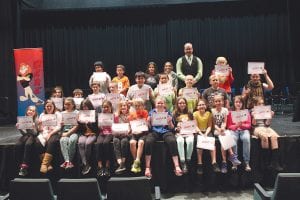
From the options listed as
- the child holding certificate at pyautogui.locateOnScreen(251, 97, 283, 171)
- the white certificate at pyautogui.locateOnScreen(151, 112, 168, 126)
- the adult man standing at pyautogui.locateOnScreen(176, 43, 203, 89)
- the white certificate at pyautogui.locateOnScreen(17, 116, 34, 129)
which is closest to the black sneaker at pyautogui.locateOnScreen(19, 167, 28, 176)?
the white certificate at pyautogui.locateOnScreen(17, 116, 34, 129)

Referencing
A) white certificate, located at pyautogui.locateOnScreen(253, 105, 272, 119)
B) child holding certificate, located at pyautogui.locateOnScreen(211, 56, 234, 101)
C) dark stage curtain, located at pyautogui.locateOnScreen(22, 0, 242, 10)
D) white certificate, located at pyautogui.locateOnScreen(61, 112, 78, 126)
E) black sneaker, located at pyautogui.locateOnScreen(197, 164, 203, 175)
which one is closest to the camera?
black sneaker, located at pyautogui.locateOnScreen(197, 164, 203, 175)

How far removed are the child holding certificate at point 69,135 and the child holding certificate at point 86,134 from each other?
79 millimetres

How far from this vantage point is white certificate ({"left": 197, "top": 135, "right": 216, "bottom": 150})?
4.91m

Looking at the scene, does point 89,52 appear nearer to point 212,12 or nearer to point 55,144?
point 212,12

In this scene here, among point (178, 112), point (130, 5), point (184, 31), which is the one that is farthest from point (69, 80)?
point (178, 112)

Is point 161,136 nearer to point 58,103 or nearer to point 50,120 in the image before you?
point 50,120

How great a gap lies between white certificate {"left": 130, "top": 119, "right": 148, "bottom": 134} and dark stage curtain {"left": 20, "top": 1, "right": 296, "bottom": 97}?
5.87 metres

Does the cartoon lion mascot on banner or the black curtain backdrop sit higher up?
the black curtain backdrop

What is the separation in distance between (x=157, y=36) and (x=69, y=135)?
6.33 m

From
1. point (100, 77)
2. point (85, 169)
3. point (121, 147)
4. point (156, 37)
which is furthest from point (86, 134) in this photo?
point (156, 37)

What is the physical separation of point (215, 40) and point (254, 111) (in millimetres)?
6050

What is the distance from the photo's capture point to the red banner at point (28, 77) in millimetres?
7508

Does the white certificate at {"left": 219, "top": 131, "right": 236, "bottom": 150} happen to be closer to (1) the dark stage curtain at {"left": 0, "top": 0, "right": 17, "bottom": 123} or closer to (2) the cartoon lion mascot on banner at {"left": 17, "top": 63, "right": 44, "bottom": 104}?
(2) the cartoon lion mascot on banner at {"left": 17, "top": 63, "right": 44, "bottom": 104}

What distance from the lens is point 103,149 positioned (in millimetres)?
5035
